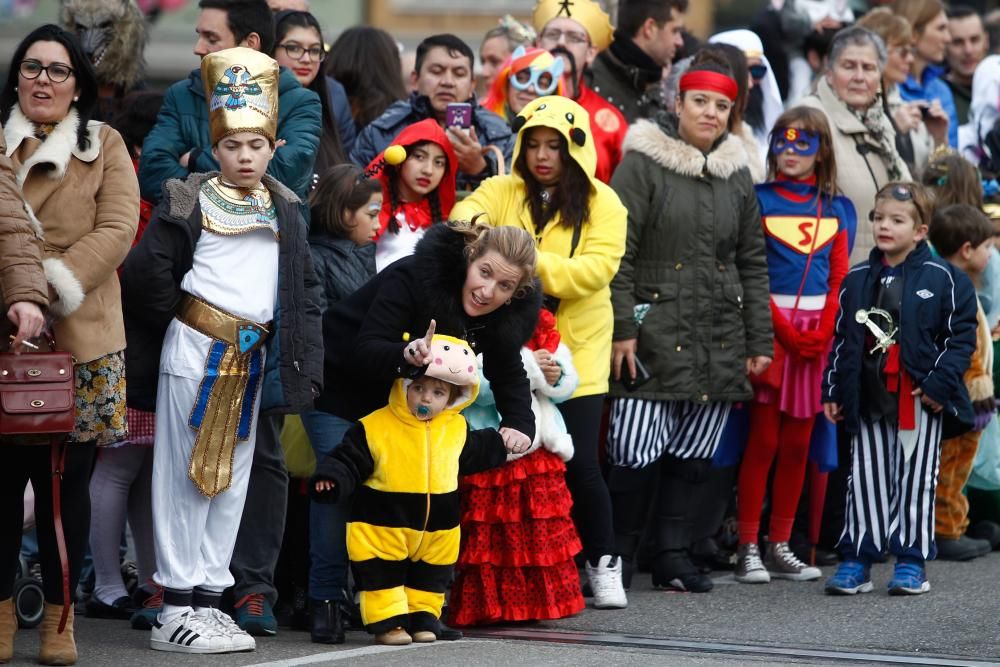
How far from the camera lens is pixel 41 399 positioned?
5988 millimetres

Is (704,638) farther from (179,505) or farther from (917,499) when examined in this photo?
(179,505)

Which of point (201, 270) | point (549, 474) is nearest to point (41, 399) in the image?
point (201, 270)

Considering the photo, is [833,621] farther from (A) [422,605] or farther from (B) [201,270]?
(B) [201,270]

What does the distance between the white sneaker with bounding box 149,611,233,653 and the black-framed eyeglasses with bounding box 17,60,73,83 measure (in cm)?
193

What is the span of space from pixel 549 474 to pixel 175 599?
5.50ft

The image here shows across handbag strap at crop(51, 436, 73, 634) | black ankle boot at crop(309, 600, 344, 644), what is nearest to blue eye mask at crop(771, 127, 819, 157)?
black ankle boot at crop(309, 600, 344, 644)

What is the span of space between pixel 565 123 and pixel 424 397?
1.62 metres

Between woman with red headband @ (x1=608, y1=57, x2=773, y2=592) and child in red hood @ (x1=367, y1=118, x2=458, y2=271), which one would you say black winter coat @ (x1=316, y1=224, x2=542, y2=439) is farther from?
woman with red headband @ (x1=608, y1=57, x2=773, y2=592)

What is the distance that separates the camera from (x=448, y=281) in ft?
22.9

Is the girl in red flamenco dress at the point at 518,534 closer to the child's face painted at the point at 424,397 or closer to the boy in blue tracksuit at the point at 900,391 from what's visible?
the child's face painted at the point at 424,397

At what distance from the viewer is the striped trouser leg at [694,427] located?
8461mm

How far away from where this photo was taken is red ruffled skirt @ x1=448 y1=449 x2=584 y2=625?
738 centimetres

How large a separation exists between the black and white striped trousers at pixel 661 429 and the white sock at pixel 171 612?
2.39 metres

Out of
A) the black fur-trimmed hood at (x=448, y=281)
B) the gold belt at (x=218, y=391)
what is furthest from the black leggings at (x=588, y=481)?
the gold belt at (x=218, y=391)
